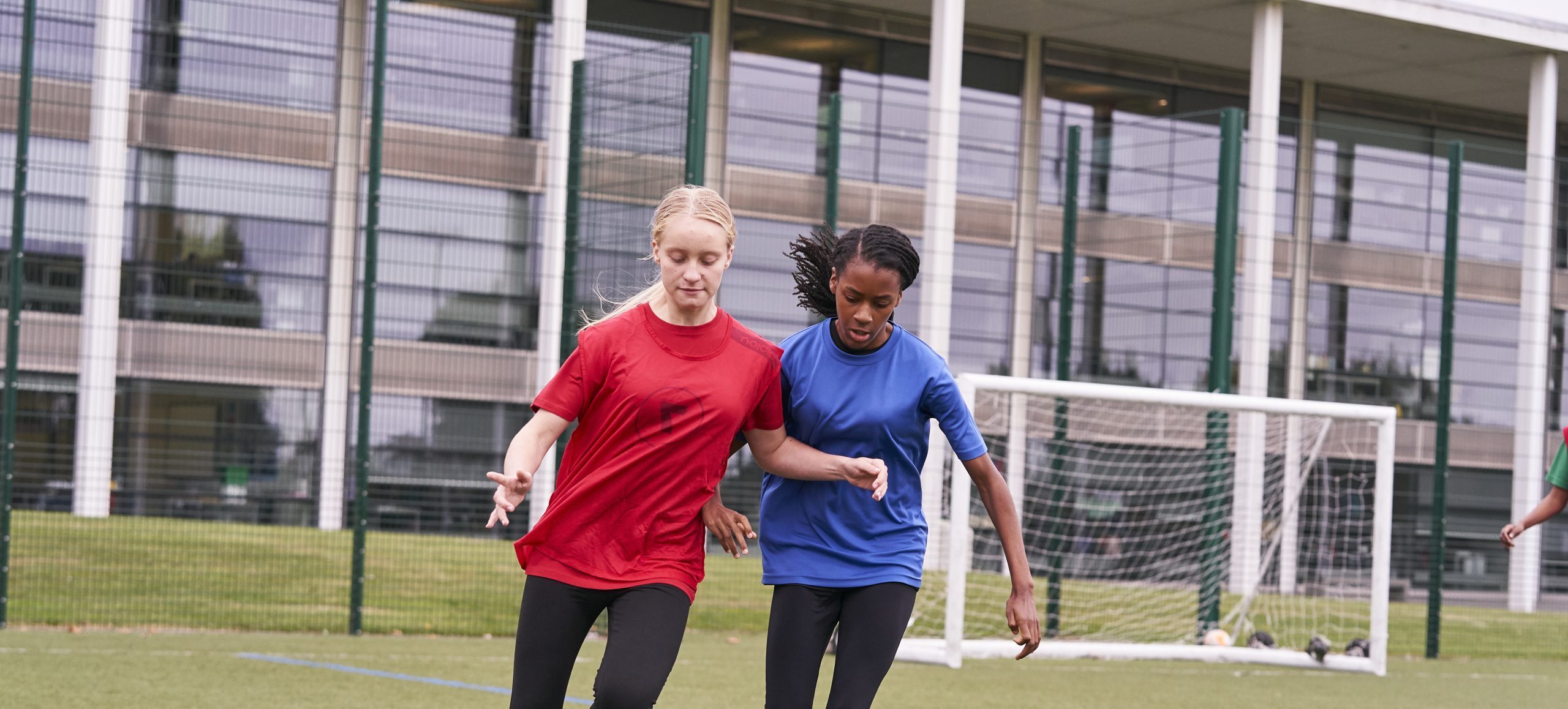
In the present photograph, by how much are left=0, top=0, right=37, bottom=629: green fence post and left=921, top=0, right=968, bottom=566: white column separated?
5.02 meters

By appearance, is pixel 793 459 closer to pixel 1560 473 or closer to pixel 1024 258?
pixel 1560 473

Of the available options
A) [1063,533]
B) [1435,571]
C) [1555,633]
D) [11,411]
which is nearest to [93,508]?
[11,411]

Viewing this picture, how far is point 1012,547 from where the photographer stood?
3982 millimetres

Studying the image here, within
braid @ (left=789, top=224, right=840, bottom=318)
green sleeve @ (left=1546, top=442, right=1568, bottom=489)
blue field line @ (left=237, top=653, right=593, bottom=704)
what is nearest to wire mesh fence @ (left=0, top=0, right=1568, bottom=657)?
blue field line @ (left=237, top=653, right=593, bottom=704)

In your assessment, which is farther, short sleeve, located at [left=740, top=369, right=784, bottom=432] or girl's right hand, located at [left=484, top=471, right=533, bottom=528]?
short sleeve, located at [left=740, top=369, right=784, bottom=432]

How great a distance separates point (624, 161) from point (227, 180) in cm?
257

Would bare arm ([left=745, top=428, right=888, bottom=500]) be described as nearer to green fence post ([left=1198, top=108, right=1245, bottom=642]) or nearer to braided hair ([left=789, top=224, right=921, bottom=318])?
braided hair ([left=789, top=224, right=921, bottom=318])

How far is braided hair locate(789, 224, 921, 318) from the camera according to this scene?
3.85 metres

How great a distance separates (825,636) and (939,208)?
9.55 meters

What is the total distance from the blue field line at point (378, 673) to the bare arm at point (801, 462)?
3256mm

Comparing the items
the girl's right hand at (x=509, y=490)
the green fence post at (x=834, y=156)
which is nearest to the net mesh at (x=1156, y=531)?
the green fence post at (x=834, y=156)

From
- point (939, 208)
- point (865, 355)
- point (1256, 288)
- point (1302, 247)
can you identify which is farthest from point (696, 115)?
point (1302, 247)

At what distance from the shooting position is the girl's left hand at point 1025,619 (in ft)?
12.7

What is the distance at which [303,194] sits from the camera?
10.1 m
